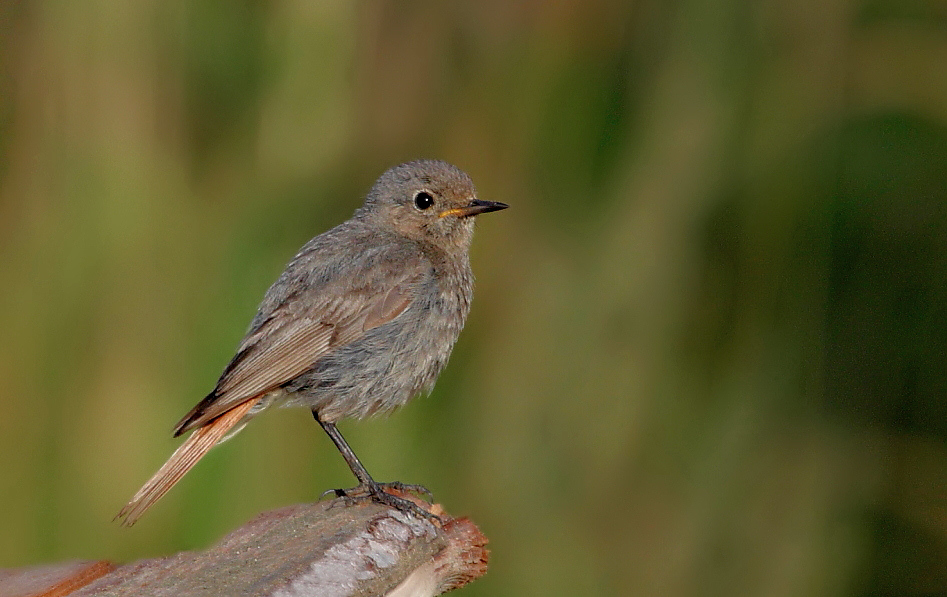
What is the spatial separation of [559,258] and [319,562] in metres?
2.59

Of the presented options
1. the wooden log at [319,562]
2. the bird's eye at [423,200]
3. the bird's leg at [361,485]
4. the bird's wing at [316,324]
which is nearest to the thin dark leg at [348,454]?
the bird's leg at [361,485]

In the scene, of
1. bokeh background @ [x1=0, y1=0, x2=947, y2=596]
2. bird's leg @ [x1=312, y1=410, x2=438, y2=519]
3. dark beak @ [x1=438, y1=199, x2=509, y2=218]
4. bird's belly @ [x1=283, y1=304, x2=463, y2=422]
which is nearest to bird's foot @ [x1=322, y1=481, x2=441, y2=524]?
bird's leg @ [x1=312, y1=410, x2=438, y2=519]

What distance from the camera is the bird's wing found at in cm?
363

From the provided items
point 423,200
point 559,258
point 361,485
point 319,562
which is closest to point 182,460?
point 361,485

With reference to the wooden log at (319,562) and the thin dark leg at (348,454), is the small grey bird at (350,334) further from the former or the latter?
the wooden log at (319,562)

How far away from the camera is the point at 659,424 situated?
4.52m

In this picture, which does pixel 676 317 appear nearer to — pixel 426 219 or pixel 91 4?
pixel 426 219

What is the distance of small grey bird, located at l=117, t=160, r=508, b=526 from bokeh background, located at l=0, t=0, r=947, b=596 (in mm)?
354

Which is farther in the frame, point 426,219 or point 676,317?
point 676,317

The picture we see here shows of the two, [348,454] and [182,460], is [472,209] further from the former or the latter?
[182,460]

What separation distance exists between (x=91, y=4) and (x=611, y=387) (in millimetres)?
2389

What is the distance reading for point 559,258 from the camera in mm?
4539

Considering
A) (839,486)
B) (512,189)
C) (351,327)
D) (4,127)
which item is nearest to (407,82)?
(512,189)

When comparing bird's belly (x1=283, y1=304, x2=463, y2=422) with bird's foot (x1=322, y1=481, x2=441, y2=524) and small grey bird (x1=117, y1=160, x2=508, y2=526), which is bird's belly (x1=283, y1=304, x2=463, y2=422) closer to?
small grey bird (x1=117, y1=160, x2=508, y2=526)
